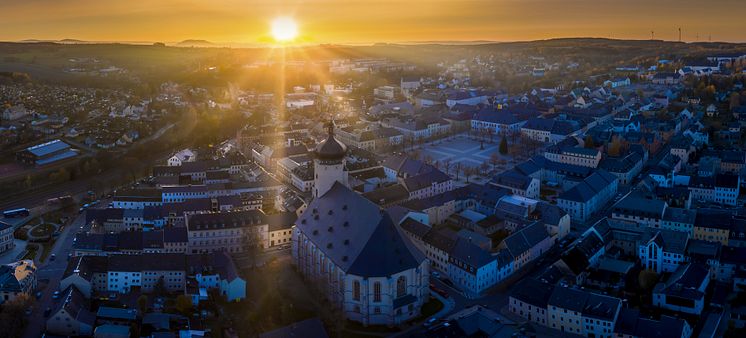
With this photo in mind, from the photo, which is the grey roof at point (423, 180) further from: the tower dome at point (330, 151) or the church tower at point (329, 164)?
the tower dome at point (330, 151)

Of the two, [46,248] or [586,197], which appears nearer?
[46,248]

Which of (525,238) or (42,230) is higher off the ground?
(525,238)

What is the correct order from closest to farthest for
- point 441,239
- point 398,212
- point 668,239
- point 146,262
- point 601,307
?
point 601,307
point 146,262
point 441,239
point 668,239
point 398,212

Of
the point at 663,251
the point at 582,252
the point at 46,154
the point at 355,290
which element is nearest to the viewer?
the point at 355,290

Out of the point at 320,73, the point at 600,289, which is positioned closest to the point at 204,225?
the point at 600,289

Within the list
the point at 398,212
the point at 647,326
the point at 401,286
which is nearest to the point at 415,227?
the point at 398,212

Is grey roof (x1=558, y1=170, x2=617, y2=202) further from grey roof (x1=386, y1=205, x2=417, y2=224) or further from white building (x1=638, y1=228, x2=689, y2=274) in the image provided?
grey roof (x1=386, y1=205, x2=417, y2=224)

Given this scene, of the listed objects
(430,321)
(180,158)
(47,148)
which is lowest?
(430,321)

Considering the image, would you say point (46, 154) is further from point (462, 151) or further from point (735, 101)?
point (735, 101)
